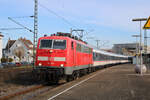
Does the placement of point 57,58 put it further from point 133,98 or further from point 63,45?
point 133,98

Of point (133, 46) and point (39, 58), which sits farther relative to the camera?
point (133, 46)

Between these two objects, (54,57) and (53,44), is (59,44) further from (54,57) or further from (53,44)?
(54,57)

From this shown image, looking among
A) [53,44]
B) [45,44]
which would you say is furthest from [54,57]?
[45,44]

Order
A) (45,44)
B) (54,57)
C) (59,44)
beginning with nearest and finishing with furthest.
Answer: (54,57) → (59,44) → (45,44)

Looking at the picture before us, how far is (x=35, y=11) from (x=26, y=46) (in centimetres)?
5002

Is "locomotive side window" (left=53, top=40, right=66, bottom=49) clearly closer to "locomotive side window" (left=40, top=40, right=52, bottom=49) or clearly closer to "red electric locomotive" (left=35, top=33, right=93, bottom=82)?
"red electric locomotive" (left=35, top=33, right=93, bottom=82)

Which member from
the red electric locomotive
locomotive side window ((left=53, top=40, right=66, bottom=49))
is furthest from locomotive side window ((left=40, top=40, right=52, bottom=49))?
locomotive side window ((left=53, top=40, right=66, bottom=49))

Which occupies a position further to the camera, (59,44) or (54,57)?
(59,44)

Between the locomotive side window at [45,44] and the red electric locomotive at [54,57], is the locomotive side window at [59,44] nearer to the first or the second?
the red electric locomotive at [54,57]

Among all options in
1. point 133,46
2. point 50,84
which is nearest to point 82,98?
point 50,84

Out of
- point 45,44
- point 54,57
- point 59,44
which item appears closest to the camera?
point 54,57

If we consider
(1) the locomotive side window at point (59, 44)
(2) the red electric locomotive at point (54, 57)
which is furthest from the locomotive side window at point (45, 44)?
(1) the locomotive side window at point (59, 44)

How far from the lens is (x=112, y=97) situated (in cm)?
967

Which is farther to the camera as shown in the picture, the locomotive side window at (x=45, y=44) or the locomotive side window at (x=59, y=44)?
the locomotive side window at (x=45, y=44)
